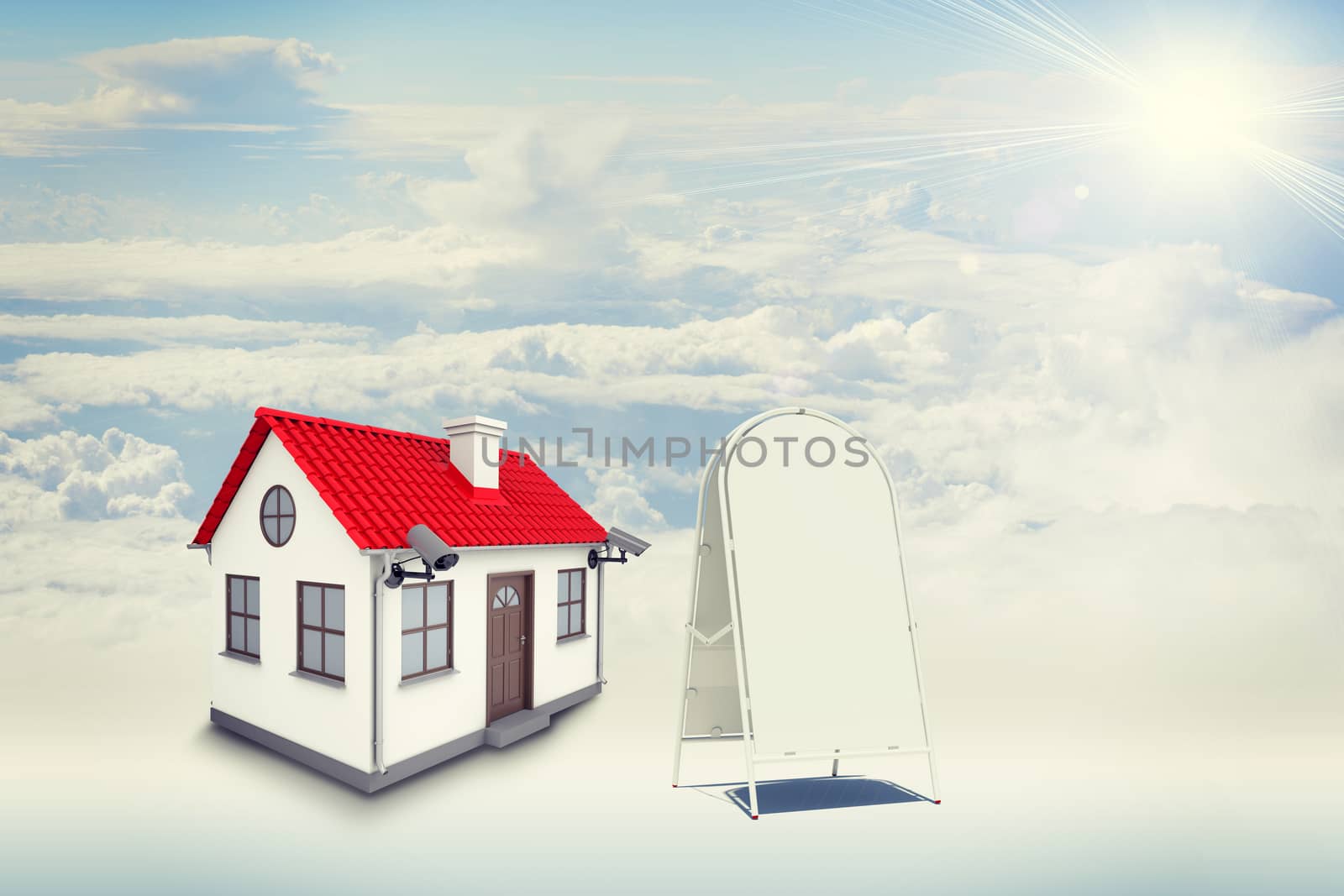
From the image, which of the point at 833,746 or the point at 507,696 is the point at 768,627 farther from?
the point at 507,696

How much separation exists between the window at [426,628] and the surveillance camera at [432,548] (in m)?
0.56

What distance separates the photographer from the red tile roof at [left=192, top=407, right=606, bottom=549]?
715 centimetres

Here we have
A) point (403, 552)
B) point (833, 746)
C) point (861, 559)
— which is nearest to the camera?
point (833, 746)

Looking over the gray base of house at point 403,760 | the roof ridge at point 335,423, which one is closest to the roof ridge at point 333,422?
the roof ridge at point 335,423

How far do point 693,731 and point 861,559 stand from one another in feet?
6.91

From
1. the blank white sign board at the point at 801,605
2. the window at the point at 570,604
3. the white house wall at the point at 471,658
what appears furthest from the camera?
the window at the point at 570,604

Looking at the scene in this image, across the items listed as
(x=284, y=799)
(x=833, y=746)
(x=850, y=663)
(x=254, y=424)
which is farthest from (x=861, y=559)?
(x=254, y=424)

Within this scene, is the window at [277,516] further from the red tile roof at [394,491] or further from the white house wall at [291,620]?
the red tile roof at [394,491]

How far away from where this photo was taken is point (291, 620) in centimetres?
755

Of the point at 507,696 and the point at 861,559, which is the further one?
the point at 507,696

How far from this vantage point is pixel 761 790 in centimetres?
633

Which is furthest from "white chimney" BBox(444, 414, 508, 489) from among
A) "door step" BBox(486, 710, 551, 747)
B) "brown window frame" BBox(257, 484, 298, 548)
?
"door step" BBox(486, 710, 551, 747)

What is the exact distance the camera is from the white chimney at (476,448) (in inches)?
356

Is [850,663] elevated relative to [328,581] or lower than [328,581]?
lower
